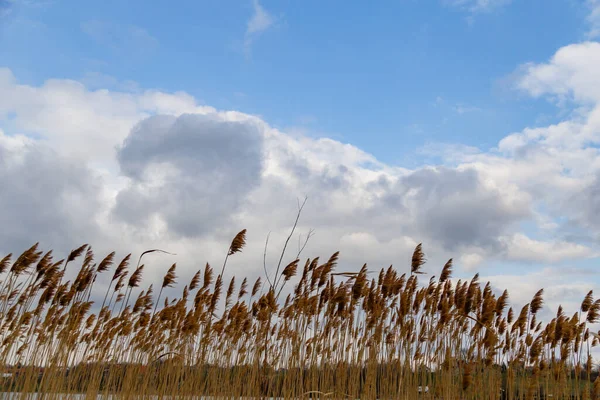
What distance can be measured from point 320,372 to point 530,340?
8.99 feet

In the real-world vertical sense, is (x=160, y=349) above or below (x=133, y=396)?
above

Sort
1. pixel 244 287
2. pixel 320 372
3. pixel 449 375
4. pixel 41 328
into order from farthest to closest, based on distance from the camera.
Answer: pixel 244 287 < pixel 41 328 < pixel 320 372 < pixel 449 375

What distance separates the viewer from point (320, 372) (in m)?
6.07

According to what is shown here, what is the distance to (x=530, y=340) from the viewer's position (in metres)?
6.61

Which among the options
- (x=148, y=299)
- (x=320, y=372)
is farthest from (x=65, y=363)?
(x=320, y=372)

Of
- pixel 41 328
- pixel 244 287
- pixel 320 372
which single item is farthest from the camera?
pixel 244 287

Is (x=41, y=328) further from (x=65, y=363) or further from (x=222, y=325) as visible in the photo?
(x=222, y=325)

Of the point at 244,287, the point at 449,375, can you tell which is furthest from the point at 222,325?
the point at 449,375

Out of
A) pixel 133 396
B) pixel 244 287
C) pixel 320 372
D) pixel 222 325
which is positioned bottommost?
pixel 133 396

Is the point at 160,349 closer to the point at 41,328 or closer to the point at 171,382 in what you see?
the point at 171,382

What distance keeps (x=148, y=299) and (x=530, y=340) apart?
16.0 ft

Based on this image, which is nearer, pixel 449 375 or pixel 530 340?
pixel 449 375

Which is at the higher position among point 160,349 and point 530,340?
point 530,340

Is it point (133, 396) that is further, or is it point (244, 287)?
point (244, 287)
